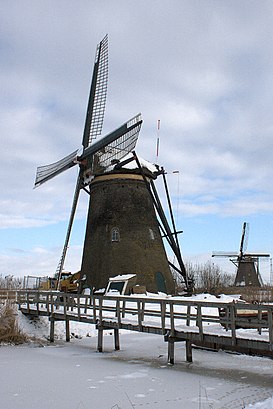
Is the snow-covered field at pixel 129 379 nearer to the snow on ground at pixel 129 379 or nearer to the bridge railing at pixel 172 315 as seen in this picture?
the snow on ground at pixel 129 379

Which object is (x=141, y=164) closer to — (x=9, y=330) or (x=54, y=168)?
(x=54, y=168)

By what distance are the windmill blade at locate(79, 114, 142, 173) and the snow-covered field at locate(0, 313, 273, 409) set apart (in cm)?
1300

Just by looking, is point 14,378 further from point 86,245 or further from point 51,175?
point 51,175

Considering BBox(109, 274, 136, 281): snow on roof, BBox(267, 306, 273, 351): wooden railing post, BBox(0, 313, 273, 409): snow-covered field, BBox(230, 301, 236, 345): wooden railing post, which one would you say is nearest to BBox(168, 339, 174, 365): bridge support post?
BBox(0, 313, 273, 409): snow-covered field

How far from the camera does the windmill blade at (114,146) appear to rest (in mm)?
25219

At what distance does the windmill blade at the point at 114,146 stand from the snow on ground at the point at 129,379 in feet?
42.6

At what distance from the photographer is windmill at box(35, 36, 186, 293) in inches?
997

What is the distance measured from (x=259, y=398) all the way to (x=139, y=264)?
1767cm

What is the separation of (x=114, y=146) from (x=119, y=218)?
4101 millimetres

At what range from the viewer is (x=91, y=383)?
9297mm

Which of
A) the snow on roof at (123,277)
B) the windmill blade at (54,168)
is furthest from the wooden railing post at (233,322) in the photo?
the windmill blade at (54,168)

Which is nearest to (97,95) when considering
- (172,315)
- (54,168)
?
(54,168)

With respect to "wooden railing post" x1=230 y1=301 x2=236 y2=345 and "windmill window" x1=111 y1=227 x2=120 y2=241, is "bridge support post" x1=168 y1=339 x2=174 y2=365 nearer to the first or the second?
"wooden railing post" x1=230 y1=301 x2=236 y2=345

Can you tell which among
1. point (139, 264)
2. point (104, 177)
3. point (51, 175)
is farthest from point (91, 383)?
point (51, 175)
